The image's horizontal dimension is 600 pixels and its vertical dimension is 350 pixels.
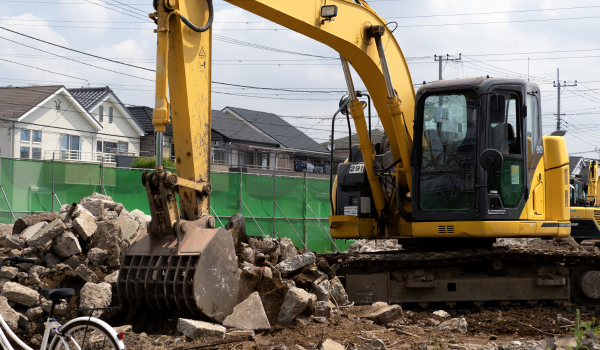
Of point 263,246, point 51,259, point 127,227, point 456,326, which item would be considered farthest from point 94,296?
point 263,246

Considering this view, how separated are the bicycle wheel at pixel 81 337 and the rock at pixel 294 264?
12.7ft

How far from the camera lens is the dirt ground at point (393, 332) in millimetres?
5605

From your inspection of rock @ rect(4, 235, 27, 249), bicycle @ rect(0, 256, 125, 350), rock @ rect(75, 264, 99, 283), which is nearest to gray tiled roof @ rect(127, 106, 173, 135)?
rock @ rect(4, 235, 27, 249)

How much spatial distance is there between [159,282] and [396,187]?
13.9ft

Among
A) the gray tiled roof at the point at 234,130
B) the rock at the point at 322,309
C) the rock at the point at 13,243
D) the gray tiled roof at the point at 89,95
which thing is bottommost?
the rock at the point at 322,309

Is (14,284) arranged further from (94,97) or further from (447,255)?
(94,97)

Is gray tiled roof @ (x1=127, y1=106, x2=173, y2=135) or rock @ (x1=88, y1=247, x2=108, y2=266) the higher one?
gray tiled roof @ (x1=127, y1=106, x2=173, y2=135)

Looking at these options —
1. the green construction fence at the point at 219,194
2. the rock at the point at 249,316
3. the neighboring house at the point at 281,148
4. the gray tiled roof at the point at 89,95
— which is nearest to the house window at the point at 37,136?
the gray tiled roof at the point at 89,95

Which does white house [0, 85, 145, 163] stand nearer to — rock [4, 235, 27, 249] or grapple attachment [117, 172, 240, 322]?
rock [4, 235, 27, 249]

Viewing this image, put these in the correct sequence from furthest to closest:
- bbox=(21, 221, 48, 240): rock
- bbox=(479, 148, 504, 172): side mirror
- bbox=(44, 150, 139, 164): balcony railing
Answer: bbox=(44, 150, 139, 164): balcony railing
bbox=(21, 221, 48, 240): rock
bbox=(479, 148, 504, 172): side mirror

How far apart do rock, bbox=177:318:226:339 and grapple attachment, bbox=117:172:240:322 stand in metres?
0.19

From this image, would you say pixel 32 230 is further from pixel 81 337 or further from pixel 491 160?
pixel 491 160

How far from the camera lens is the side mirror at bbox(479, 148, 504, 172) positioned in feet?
25.4

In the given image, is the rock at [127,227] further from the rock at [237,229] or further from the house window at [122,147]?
the house window at [122,147]
